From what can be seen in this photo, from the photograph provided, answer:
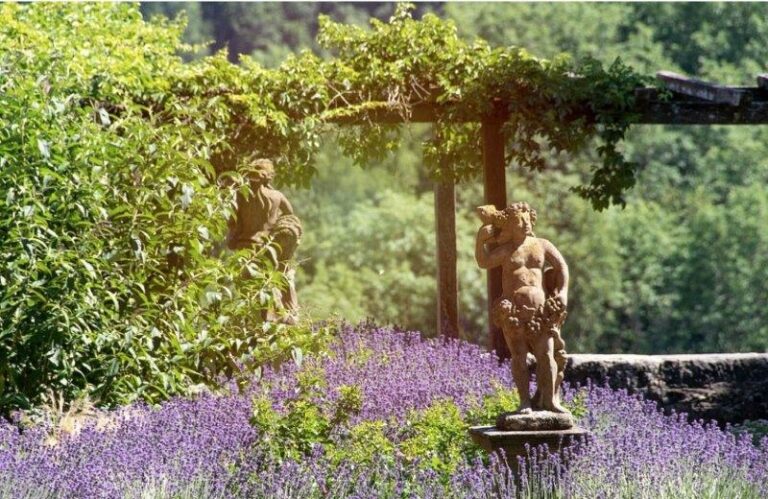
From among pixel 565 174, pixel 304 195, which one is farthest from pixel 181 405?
pixel 304 195

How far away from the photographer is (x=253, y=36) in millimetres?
41438

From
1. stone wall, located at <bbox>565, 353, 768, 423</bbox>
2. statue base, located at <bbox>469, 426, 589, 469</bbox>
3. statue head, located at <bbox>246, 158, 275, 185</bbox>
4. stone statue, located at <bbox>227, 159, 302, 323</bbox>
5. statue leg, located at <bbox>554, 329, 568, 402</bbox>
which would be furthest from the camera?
stone statue, located at <bbox>227, 159, 302, 323</bbox>

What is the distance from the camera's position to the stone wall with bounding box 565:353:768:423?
10.2 m

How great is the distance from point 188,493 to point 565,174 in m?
19.1

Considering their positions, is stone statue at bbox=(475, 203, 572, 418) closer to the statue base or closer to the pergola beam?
the statue base

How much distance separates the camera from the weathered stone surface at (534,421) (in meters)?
6.83

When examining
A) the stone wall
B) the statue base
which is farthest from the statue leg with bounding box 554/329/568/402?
the stone wall

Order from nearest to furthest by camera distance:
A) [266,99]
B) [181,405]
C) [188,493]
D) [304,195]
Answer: [188,493], [181,405], [266,99], [304,195]

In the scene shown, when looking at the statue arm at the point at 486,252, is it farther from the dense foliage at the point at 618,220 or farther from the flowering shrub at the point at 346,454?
the dense foliage at the point at 618,220

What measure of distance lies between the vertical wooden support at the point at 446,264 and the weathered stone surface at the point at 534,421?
15.9ft

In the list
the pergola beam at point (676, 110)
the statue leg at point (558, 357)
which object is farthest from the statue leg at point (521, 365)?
the pergola beam at point (676, 110)

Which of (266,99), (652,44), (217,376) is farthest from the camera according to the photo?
(652,44)

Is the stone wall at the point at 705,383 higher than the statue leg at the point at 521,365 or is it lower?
lower

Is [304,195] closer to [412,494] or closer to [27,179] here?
[27,179]
